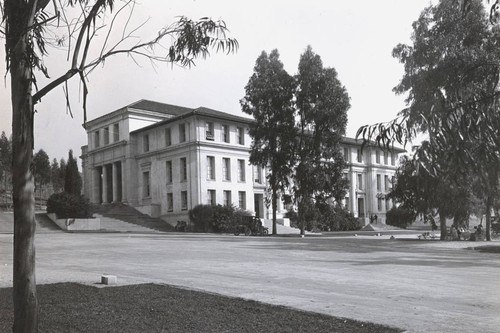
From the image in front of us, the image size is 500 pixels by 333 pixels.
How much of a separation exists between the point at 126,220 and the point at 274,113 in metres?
15.9

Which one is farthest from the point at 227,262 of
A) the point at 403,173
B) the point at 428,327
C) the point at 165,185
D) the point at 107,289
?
the point at 165,185

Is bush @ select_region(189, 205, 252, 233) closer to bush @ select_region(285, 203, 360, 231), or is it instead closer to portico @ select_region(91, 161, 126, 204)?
bush @ select_region(285, 203, 360, 231)

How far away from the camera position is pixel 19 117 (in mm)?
4848

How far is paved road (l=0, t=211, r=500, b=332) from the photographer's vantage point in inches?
297

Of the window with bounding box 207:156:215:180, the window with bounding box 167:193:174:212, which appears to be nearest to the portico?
the window with bounding box 167:193:174:212

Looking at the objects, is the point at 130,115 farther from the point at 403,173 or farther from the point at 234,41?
the point at 234,41

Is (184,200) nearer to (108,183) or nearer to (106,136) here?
(108,183)

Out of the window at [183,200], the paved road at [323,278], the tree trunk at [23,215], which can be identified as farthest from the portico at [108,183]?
the tree trunk at [23,215]

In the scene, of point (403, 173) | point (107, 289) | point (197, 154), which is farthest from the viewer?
point (197, 154)

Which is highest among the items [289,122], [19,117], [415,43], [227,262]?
[415,43]

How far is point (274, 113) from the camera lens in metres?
34.8

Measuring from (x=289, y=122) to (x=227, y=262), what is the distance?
68.1 feet

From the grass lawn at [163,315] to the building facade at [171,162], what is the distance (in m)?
34.0

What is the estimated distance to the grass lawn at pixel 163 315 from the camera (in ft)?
19.1
